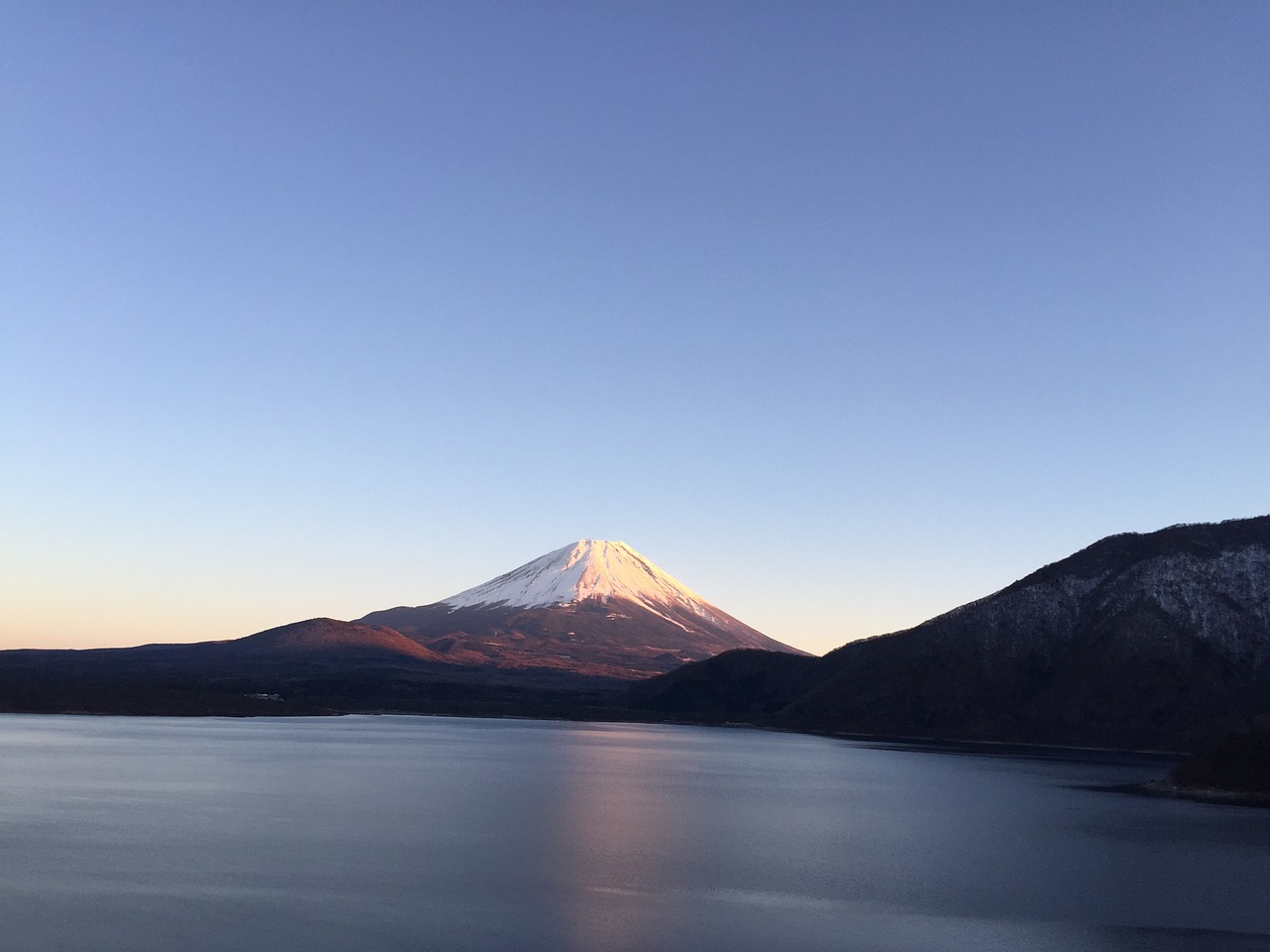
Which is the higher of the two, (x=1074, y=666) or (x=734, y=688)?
(x=1074, y=666)

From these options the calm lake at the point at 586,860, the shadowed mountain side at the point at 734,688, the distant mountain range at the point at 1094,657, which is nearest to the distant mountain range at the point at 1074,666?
the distant mountain range at the point at 1094,657

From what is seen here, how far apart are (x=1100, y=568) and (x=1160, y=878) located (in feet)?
350

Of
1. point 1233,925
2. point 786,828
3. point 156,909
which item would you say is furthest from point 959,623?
point 156,909

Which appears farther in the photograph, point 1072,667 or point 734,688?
point 734,688

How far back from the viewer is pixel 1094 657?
390 feet

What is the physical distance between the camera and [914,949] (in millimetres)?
25453

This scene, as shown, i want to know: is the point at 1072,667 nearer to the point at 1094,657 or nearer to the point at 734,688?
the point at 1094,657

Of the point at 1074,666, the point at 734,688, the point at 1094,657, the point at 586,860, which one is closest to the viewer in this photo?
the point at 586,860

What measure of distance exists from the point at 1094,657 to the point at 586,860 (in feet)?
312

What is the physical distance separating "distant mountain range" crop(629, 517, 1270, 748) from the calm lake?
155 feet

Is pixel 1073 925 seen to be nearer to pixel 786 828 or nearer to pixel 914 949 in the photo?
pixel 914 949

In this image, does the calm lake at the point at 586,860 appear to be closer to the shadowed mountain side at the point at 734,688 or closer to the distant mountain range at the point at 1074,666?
the distant mountain range at the point at 1074,666

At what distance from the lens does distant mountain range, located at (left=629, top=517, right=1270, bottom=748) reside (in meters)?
111

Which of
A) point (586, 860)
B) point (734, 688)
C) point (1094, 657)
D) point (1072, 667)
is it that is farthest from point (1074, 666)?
point (586, 860)
